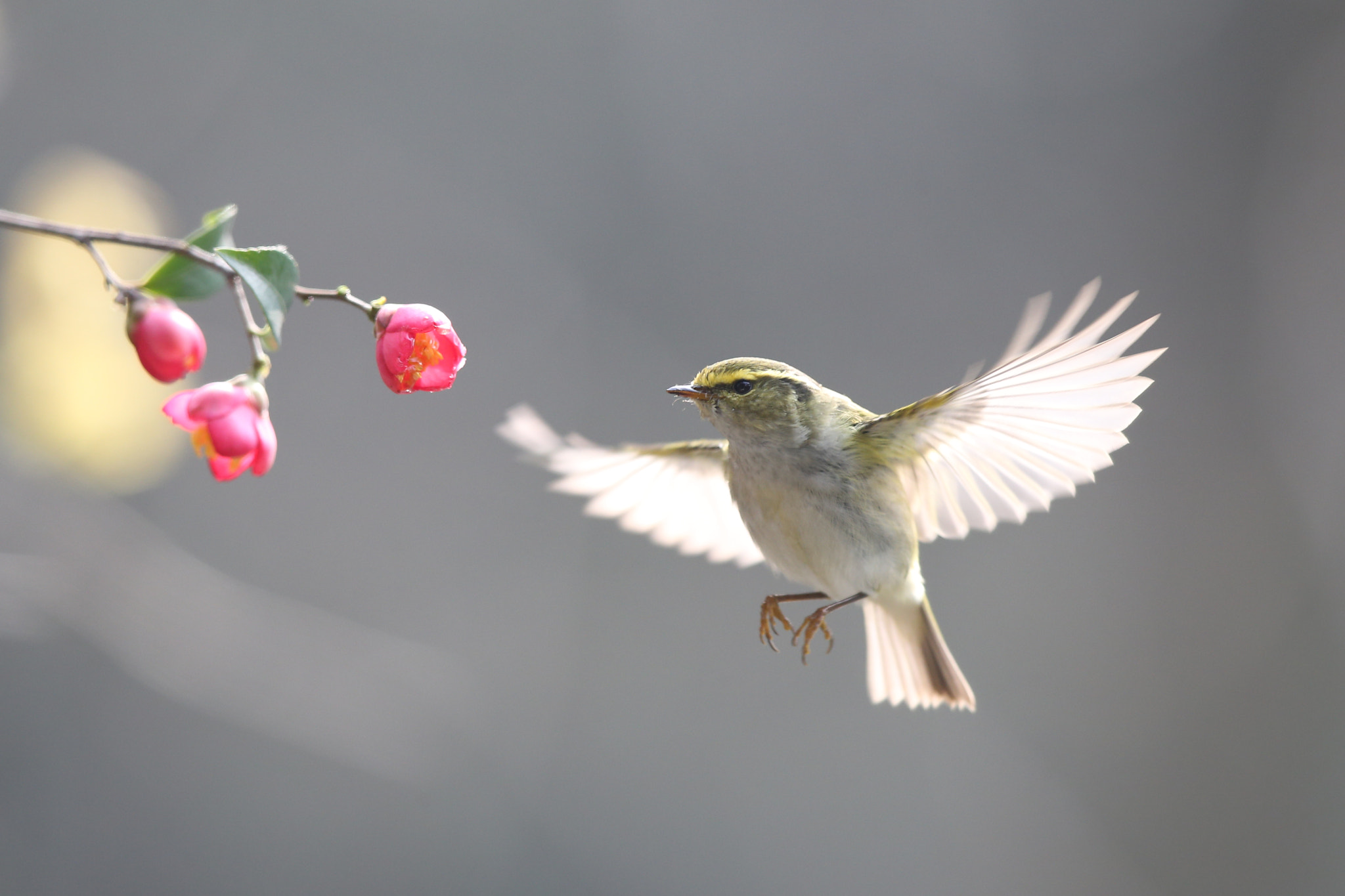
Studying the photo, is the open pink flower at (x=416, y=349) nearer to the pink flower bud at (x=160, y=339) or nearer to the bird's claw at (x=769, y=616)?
the pink flower bud at (x=160, y=339)

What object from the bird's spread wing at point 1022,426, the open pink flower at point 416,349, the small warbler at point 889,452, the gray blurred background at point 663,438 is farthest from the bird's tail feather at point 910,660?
the gray blurred background at point 663,438

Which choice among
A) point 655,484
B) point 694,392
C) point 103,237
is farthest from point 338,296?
point 655,484

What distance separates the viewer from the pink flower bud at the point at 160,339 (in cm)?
53

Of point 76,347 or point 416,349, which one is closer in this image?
point 416,349

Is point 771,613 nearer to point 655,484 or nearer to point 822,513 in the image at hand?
point 822,513

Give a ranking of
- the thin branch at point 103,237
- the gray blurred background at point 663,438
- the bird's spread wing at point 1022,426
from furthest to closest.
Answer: the gray blurred background at point 663,438
the bird's spread wing at point 1022,426
the thin branch at point 103,237

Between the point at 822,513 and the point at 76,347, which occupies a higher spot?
the point at 76,347

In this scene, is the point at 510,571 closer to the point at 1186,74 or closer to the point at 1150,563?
the point at 1150,563

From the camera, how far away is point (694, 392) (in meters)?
0.96

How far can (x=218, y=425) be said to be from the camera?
0.58 meters

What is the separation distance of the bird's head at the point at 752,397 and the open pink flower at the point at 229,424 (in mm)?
437

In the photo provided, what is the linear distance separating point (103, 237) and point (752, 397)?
0.63 metres

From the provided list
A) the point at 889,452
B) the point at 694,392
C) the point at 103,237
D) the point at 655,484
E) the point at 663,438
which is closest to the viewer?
the point at 103,237

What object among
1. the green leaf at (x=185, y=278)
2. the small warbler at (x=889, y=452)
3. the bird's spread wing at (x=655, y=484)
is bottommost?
the green leaf at (x=185, y=278)
